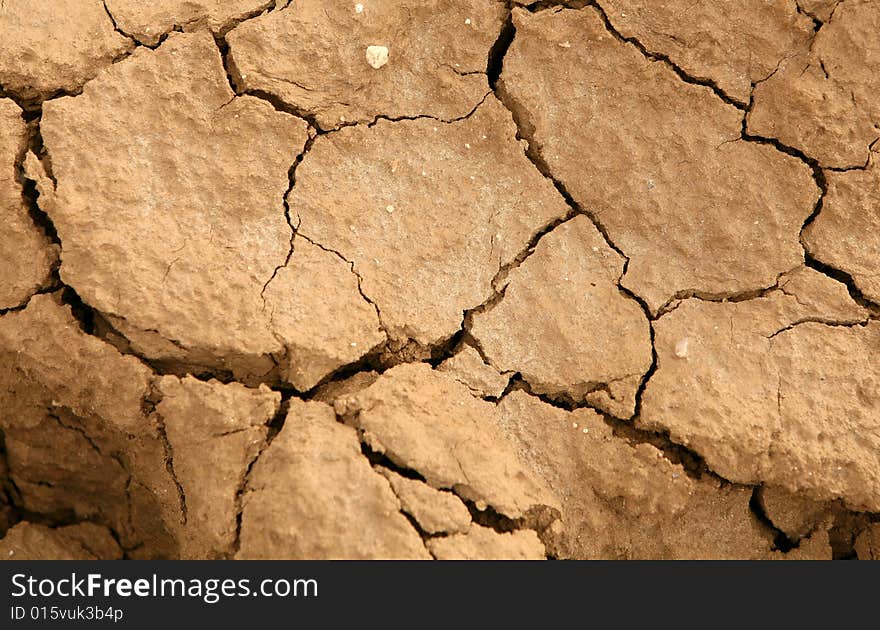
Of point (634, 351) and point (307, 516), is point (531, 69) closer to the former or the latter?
point (634, 351)

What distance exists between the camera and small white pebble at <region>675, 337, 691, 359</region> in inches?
97.6

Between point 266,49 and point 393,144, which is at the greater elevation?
point 266,49

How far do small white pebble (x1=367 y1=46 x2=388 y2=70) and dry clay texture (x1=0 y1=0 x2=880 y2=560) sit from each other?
1 cm

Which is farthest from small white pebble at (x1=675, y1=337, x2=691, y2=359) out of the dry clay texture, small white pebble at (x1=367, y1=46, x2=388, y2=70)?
small white pebble at (x1=367, y1=46, x2=388, y2=70)

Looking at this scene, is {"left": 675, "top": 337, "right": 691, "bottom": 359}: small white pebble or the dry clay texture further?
{"left": 675, "top": 337, "right": 691, "bottom": 359}: small white pebble

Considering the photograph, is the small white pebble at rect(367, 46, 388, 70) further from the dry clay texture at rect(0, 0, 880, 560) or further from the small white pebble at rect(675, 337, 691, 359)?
the small white pebble at rect(675, 337, 691, 359)

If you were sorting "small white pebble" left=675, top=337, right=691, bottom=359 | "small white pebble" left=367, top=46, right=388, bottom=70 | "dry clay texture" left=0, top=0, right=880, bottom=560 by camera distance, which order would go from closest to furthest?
"dry clay texture" left=0, top=0, right=880, bottom=560 → "small white pebble" left=675, top=337, right=691, bottom=359 → "small white pebble" left=367, top=46, right=388, bottom=70

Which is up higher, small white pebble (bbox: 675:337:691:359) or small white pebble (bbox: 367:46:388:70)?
small white pebble (bbox: 367:46:388:70)

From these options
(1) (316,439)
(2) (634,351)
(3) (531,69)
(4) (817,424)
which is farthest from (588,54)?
(1) (316,439)

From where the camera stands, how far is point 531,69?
2703 mm

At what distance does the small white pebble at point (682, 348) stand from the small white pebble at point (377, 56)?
50.0 inches

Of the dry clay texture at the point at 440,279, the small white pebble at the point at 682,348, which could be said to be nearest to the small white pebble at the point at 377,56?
the dry clay texture at the point at 440,279

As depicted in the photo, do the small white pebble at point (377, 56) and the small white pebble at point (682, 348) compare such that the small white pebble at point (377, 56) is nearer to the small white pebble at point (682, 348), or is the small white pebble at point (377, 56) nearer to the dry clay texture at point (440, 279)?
the dry clay texture at point (440, 279)
